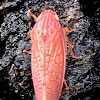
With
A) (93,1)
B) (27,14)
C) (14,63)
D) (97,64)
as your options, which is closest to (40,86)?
(14,63)

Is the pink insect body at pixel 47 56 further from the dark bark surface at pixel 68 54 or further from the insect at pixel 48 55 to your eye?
the dark bark surface at pixel 68 54

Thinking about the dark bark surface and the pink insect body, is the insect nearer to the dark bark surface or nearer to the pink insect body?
the pink insect body

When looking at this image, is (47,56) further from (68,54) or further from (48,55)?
(68,54)

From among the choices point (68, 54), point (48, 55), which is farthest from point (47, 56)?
point (68, 54)

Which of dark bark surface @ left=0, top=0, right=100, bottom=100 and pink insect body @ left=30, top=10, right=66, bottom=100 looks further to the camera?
dark bark surface @ left=0, top=0, right=100, bottom=100

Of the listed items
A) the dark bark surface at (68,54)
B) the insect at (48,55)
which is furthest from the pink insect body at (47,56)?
the dark bark surface at (68,54)

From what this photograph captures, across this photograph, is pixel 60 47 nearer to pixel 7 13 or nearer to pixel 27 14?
pixel 27 14

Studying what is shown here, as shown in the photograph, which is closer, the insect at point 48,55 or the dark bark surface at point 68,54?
the insect at point 48,55

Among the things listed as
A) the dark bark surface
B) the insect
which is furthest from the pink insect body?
the dark bark surface
